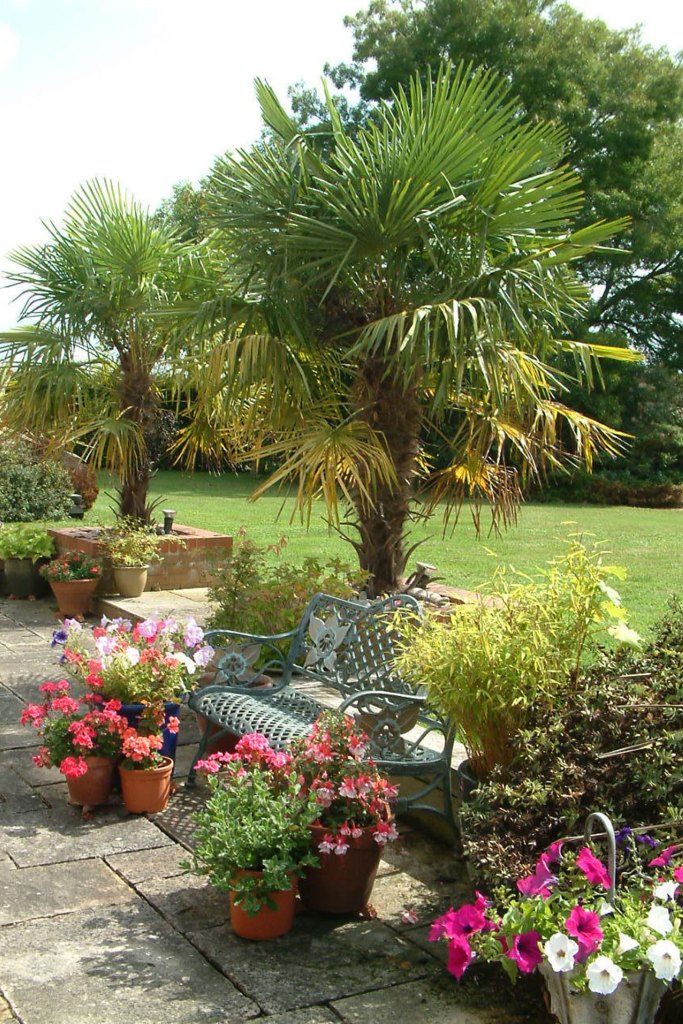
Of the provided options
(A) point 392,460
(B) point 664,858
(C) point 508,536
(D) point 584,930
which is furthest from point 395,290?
(C) point 508,536

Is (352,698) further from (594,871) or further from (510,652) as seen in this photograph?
(594,871)

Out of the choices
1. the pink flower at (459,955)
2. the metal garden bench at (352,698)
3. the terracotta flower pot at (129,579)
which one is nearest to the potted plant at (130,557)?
the terracotta flower pot at (129,579)

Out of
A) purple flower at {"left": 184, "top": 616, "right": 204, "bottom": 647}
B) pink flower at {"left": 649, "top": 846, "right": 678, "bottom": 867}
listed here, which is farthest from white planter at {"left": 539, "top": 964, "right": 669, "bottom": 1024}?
purple flower at {"left": 184, "top": 616, "right": 204, "bottom": 647}

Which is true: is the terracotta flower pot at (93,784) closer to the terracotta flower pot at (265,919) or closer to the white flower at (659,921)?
the terracotta flower pot at (265,919)

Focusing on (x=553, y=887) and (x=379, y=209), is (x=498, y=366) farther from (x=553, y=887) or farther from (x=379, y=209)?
(x=553, y=887)

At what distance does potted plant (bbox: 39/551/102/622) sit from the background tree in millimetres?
19001

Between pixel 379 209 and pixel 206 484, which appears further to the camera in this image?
pixel 206 484

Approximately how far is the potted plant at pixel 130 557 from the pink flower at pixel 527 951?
21.7ft

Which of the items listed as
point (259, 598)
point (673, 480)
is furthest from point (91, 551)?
point (673, 480)

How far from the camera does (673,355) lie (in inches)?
1063

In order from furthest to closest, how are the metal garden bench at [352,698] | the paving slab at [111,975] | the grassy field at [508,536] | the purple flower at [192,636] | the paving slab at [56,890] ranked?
the grassy field at [508,536]
the purple flower at [192,636]
the metal garden bench at [352,698]
the paving slab at [56,890]
the paving slab at [111,975]

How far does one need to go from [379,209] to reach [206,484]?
18.1m

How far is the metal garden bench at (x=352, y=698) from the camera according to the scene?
3.91 m

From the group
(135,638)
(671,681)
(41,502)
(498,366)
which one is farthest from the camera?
(41,502)
